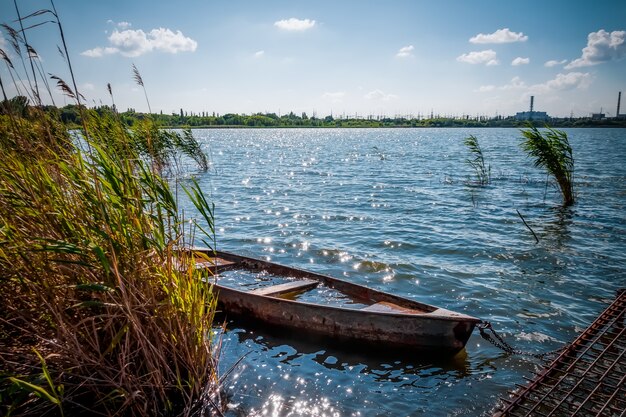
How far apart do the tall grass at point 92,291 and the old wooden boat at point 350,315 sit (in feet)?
2.91

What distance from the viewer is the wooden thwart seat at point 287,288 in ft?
23.9

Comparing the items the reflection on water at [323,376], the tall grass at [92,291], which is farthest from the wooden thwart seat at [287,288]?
the tall grass at [92,291]

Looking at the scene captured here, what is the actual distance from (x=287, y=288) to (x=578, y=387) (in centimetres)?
469

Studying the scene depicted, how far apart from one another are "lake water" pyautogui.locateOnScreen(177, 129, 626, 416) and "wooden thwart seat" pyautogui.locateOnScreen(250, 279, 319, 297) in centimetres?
77

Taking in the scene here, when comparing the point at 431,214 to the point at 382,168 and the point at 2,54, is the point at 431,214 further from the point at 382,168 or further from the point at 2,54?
the point at 382,168

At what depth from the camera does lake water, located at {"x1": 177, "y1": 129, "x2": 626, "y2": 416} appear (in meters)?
5.42

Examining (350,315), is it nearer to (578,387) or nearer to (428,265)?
(578,387)

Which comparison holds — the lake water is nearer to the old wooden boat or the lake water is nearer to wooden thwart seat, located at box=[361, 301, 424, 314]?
the old wooden boat

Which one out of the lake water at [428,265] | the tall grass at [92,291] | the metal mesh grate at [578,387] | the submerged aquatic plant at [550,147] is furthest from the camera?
the submerged aquatic plant at [550,147]

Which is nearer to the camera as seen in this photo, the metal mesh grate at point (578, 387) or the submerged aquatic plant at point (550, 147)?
the metal mesh grate at point (578, 387)

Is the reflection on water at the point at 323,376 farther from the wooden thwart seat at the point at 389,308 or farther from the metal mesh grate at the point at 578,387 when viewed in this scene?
the metal mesh grate at the point at 578,387

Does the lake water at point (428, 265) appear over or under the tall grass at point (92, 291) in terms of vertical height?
under

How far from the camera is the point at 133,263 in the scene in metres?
3.77

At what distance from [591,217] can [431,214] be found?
18.6ft
